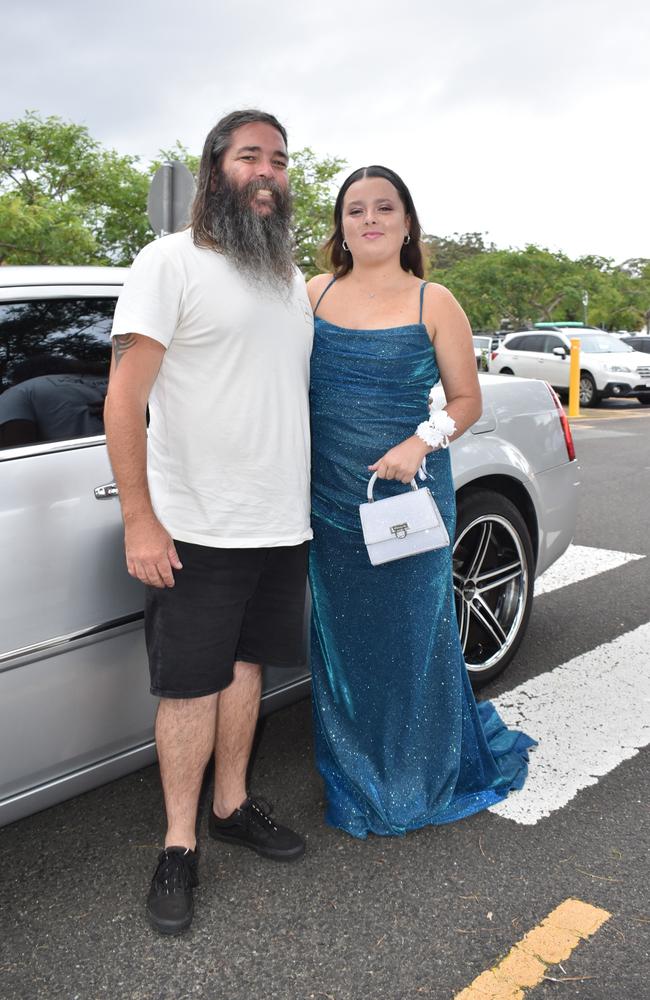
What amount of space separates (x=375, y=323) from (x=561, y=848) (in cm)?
156

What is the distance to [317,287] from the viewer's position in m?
2.62

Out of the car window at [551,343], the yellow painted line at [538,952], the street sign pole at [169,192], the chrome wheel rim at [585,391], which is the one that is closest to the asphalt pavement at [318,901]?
the yellow painted line at [538,952]

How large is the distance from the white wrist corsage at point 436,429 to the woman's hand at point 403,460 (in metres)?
0.02

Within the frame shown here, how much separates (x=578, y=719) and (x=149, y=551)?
201 centimetres

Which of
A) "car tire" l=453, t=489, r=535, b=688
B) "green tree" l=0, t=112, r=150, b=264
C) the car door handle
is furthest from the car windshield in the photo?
the car door handle

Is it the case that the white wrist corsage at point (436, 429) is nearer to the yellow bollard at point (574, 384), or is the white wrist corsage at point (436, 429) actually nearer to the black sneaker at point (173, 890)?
the black sneaker at point (173, 890)

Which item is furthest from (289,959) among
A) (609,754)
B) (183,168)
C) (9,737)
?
(183,168)

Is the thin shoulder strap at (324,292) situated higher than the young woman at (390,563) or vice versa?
the thin shoulder strap at (324,292)

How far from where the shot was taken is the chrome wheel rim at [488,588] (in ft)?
11.3

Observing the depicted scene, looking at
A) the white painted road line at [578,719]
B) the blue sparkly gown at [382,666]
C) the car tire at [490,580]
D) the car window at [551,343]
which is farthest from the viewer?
the car window at [551,343]

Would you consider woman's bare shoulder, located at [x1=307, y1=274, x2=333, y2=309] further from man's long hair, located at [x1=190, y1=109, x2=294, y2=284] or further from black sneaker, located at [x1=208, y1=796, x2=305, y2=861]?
black sneaker, located at [x1=208, y1=796, x2=305, y2=861]

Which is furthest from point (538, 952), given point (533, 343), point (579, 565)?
point (533, 343)

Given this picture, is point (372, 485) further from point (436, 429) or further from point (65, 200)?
point (65, 200)

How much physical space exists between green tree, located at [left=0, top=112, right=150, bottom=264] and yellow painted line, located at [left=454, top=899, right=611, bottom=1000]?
15.5 meters
